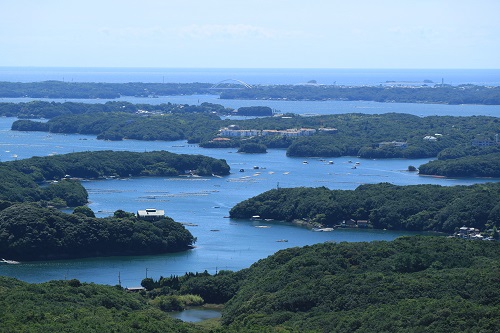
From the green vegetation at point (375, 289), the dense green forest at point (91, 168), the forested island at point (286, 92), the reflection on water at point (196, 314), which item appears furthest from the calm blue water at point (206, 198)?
the forested island at point (286, 92)

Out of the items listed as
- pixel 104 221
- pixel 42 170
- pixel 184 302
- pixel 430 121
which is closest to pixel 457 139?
pixel 430 121

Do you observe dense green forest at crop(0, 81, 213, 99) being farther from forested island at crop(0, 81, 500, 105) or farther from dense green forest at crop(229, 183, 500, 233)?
dense green forest at crop(229, 183, 500, 233)

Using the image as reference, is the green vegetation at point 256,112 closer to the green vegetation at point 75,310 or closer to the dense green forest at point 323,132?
the dense green forest at point 323,132

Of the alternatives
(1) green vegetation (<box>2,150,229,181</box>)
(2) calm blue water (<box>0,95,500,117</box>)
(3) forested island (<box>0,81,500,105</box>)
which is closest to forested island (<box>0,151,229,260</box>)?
(1) green vegetation (<box>2,150,229,181</box>)

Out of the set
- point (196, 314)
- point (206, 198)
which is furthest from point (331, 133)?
point (196, 314)

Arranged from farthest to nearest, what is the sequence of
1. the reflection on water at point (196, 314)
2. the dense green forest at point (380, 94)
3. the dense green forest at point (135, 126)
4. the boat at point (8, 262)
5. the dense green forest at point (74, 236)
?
1. the dense green forest at point (380, 94)
2. the dense green forest at point (135, 126)
3. the dense green forest at point (74, 236)
4. the boat at point (8, 262)
5. the reflection on water at point (196, 314)

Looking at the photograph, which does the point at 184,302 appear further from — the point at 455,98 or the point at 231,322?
the point at 455,98
